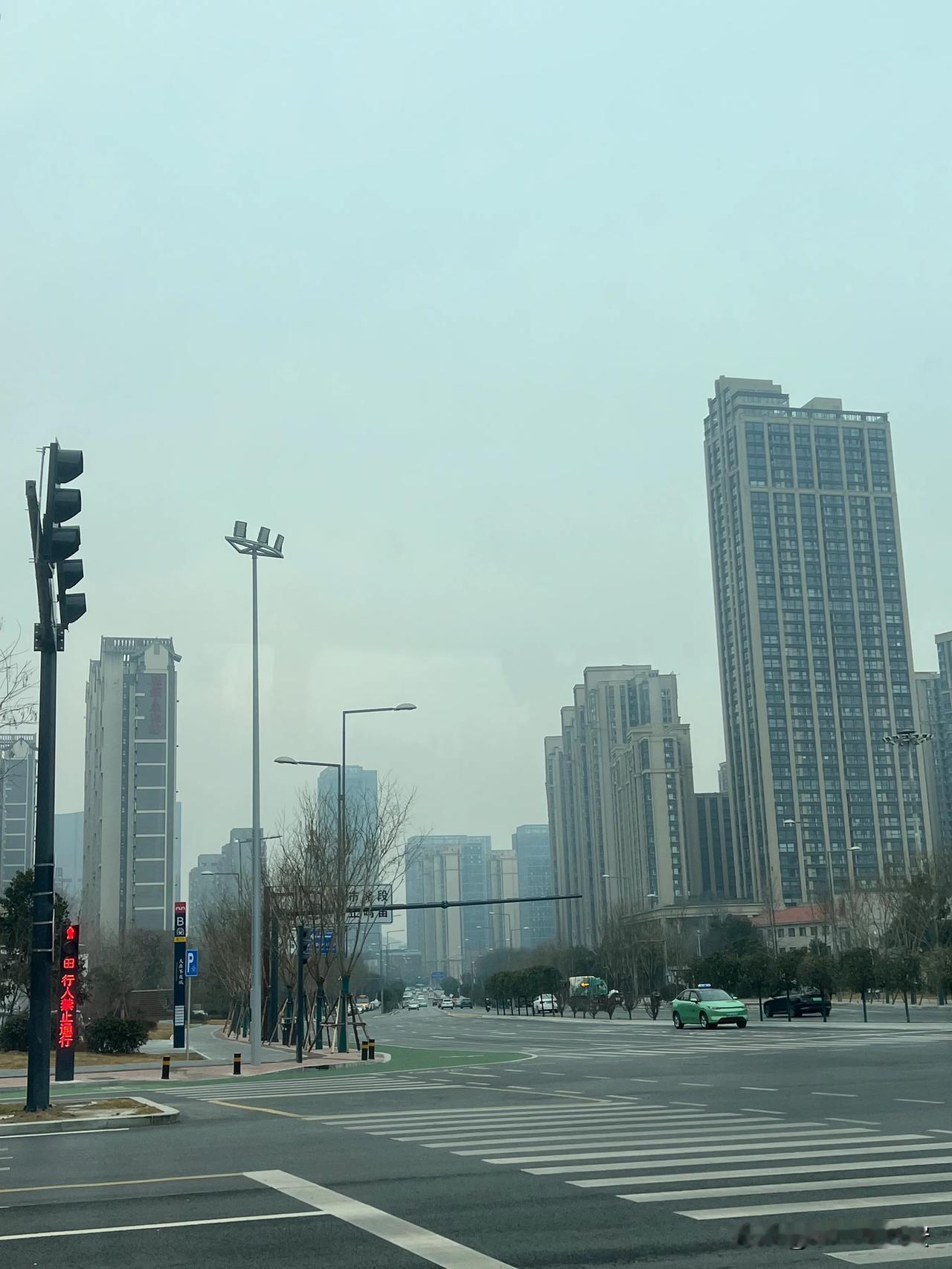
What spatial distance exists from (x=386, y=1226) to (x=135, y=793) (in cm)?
14653

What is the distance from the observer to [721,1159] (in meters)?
12.1

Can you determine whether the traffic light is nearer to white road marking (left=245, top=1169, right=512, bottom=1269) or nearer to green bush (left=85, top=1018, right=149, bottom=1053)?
white road marking (left=245, top=1169, right=512, bottom=1269)

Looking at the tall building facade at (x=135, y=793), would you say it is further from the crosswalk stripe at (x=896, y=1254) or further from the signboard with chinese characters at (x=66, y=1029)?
the crosswalk stripe at (x=896, y=1254)

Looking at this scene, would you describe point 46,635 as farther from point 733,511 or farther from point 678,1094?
point 733,511

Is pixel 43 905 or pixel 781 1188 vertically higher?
pixel 43 905

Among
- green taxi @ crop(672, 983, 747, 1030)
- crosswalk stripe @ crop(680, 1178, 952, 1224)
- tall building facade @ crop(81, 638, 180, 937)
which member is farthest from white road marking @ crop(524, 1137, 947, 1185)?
tall building facade @ crop(81, 638, 180, 937)

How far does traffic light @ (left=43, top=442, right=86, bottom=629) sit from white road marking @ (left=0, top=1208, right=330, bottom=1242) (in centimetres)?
1110

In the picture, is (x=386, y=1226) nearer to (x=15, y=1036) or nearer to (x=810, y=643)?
(x=15, y=1036)

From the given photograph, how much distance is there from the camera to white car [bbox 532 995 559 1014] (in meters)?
82.9

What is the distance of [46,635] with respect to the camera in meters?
19.5

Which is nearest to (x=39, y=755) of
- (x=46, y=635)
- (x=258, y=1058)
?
(x=46, y=635)

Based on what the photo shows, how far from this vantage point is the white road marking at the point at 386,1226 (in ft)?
25.5

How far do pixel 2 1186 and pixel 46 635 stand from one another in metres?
9.54

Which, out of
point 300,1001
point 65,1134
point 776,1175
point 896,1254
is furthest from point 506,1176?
point 300,1001
